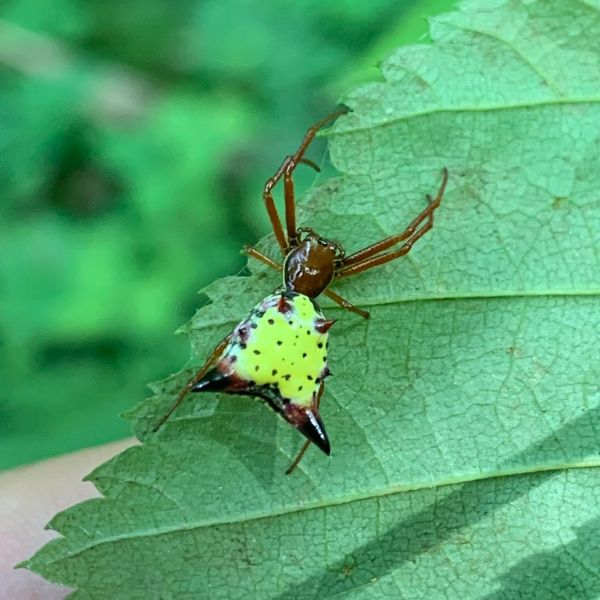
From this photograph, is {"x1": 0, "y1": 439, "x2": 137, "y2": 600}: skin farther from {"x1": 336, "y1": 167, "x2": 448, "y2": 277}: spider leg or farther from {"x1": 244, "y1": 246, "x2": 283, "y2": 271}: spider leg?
{"x1": 336, "y1": 167, "x2": 448, "y2": 277}: spider leg

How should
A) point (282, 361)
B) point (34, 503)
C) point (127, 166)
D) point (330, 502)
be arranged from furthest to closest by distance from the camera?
point (127, 166)
point (34, 503)
point (282, 361)
point (330, 502)

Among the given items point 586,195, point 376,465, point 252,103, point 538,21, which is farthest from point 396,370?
point 252,103

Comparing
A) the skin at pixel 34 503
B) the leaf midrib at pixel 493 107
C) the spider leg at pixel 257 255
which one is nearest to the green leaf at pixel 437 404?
the leaf midrib at pixel 493 107

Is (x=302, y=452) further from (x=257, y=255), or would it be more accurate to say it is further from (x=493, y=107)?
(x=493, y=107)

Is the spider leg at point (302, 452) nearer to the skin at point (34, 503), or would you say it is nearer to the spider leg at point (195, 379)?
the spider leg at point (195, 379)

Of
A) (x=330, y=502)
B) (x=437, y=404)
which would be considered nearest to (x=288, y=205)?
(x=437, y=404)
